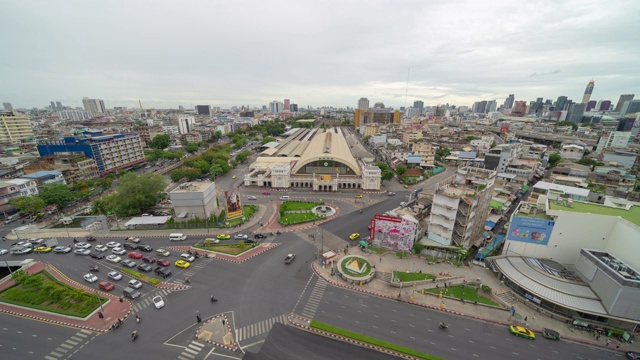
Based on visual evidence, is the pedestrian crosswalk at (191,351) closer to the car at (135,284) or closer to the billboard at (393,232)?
the car at (135,284)

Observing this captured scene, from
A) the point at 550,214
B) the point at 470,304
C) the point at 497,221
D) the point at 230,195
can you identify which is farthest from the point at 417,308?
the point at 230,195

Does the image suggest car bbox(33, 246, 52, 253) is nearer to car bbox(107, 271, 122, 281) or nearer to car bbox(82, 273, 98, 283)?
car bbox(82, 273, 98, 283)

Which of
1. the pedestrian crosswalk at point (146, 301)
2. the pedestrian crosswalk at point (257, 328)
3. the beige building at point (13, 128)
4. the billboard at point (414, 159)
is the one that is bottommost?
the pedestrian crosswalk at point (146, 301)

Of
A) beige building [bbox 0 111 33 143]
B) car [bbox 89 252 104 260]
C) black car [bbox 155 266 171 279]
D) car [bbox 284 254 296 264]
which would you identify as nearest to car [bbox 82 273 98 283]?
car [bbox 89 252 104 260]

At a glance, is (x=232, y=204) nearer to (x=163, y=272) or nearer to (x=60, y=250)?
(x=163, y=272)

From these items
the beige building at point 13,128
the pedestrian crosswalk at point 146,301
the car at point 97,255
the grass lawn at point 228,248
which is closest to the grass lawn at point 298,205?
the grass lawn at point 228,248
